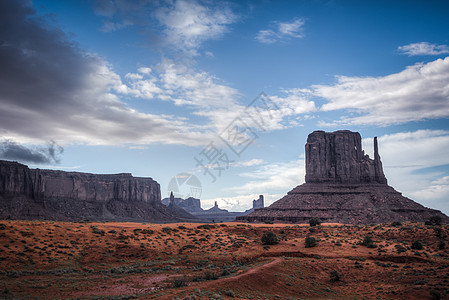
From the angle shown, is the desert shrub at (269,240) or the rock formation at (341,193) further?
the rock formation at (341,193)

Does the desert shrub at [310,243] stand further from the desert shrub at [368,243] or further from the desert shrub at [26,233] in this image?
the desert shrub at [26,233]

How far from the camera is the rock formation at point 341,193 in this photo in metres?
97.3

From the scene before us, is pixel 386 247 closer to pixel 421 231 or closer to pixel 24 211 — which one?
pixel 421 231

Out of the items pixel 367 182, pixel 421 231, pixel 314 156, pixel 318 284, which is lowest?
pixel 318 284

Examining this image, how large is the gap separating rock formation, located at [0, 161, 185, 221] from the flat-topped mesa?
9475 cm

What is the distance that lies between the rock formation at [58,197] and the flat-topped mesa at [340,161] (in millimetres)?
94748

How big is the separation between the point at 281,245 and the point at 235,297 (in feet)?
80.7

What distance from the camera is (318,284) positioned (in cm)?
3231

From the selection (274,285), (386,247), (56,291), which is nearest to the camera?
(56,291)

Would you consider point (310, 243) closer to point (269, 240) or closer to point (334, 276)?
point (269, 240)

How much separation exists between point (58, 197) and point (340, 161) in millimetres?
123615

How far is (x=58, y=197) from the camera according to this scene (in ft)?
533

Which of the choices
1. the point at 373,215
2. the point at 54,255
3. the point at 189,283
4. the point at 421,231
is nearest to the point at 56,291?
the point at 189,283

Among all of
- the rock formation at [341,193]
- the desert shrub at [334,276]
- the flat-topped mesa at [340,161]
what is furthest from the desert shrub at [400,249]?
the flat-topped mesa at [340,161]
